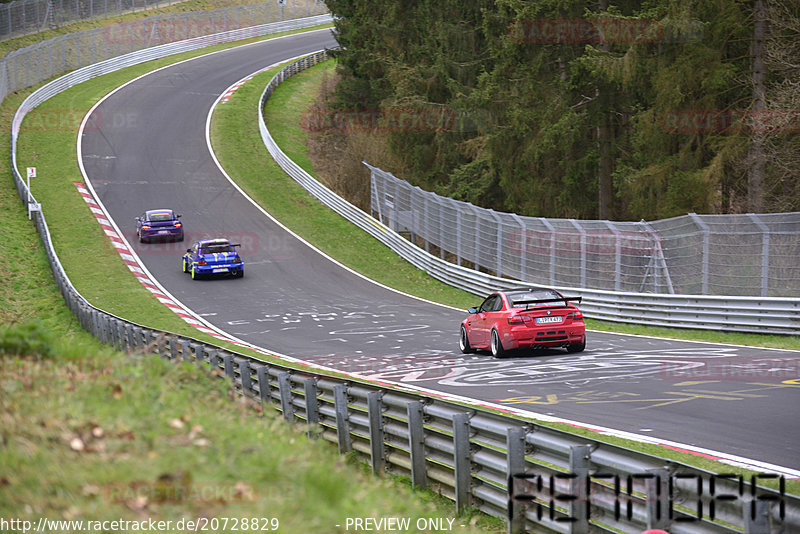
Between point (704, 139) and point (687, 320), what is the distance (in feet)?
31.5

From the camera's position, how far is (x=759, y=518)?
5.27 meters

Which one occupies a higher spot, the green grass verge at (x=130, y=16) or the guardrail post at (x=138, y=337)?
the green grass verge at (x=130, y=16)

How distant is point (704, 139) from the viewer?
29.8m

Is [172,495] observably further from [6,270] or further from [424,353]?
[6,270]

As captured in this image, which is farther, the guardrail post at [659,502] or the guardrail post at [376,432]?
the guardrail post at [376,432]

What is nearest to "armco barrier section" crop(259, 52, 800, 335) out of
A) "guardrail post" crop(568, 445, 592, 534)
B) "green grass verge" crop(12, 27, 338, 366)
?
"green grass verge" crop(12, 27, 338, 366)

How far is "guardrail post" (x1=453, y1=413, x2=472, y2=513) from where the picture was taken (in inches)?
323

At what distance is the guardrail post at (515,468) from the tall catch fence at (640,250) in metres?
14.2

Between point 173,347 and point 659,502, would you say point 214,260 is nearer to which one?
point 173,347

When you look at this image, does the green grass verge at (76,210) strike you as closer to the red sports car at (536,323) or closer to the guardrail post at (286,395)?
the red sports car at (536,323)

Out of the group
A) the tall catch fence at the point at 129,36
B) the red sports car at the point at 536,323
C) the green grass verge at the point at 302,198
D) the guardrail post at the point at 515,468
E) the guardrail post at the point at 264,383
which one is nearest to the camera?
the guardrail post at the point at 515,468

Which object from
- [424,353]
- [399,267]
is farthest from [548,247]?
[399,267]

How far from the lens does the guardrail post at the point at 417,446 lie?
9.01 metres
